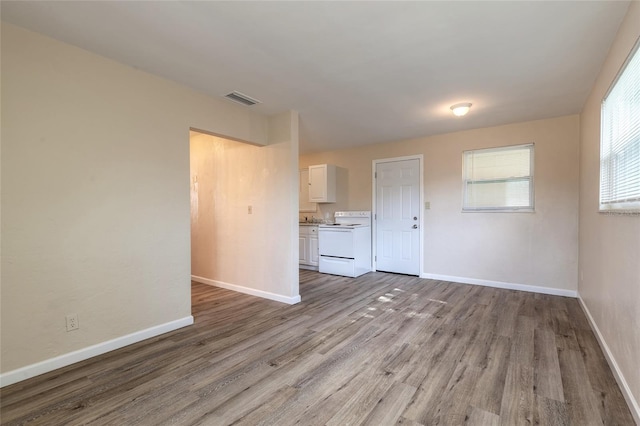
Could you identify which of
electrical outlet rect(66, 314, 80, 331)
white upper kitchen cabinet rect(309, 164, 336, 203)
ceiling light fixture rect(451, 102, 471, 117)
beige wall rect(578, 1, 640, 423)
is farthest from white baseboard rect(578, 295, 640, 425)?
white upper kitchen cabinet rect(309, 164, 336, 203)

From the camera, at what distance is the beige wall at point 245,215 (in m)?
3.72

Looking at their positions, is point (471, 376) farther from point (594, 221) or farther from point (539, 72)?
point (539, 72)

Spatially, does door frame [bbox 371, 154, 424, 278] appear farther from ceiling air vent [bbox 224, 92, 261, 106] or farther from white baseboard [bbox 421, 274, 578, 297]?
ceiling air vent [bbox 224, 92, 261, 106]

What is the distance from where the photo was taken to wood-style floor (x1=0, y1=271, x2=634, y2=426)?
1.69m

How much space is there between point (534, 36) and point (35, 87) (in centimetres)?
363

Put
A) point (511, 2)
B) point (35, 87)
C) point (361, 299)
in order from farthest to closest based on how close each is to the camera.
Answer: point (361, 299), point (35, 87), point (511, 2)

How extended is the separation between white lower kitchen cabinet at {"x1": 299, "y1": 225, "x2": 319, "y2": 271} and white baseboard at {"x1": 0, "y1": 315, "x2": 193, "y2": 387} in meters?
3.04

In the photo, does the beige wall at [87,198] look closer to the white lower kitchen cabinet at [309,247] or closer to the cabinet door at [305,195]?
the white lower kitchen cabinet at [309,247]

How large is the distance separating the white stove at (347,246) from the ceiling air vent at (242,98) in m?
2.67

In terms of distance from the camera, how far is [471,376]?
6.80ft

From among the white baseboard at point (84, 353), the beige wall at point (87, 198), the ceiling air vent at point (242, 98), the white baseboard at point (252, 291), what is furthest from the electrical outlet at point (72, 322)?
the ceiling air vent at point (242, 98)

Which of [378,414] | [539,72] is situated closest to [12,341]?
[378,414]

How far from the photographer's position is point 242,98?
3.28m

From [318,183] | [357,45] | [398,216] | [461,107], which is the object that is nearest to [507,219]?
[398,216]
